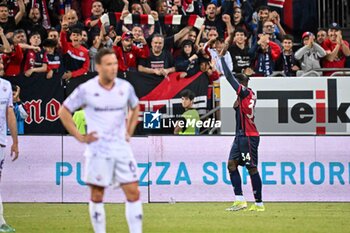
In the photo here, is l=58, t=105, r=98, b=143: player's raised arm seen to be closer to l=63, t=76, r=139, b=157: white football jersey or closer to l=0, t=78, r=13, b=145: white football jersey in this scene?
l=63, t=76, r=139, b=157: white football jersey

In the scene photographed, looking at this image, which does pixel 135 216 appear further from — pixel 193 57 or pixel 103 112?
pixel 193 57

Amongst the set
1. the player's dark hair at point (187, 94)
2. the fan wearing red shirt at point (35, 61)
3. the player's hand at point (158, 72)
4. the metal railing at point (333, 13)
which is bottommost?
the player's dark hair at point (187, 94)

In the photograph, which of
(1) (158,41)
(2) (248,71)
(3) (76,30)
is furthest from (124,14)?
(2) (248,71)

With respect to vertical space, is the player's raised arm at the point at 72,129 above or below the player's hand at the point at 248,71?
below

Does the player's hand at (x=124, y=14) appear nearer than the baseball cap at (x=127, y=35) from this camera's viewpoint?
No

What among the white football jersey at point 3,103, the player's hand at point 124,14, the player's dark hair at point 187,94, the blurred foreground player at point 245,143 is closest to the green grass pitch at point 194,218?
the blurred foreground player at point 245,143

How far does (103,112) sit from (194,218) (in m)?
5.53

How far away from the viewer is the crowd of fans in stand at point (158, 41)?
20922 mm

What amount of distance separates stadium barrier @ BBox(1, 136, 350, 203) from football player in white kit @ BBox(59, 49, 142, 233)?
8.69 metres

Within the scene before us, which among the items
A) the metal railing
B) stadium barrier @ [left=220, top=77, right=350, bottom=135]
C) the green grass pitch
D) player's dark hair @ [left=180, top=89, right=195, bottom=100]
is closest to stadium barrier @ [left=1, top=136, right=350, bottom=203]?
stadium barrier @ [left=220, top=77, right=350, bottom=135]

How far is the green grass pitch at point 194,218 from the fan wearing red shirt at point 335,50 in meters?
4.25

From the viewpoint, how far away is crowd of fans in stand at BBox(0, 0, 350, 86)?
68.6ft

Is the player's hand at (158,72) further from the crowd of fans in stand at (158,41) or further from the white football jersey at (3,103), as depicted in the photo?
the white football jersey at (3,103)

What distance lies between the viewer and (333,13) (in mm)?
25953
